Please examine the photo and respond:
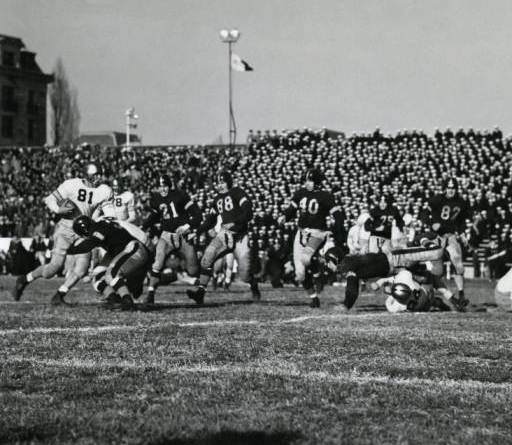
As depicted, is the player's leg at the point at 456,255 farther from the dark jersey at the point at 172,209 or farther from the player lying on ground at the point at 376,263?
the dark jersey at the point at 172,209

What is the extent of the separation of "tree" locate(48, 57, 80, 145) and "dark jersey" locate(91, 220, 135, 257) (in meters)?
57.7

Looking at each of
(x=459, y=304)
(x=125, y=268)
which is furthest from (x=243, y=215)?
(x=459, y=304)

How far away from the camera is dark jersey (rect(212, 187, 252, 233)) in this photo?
1467 cm

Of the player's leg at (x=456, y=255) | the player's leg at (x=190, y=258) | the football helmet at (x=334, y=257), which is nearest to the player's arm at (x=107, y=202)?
the player's leg at (x=190, y=258)

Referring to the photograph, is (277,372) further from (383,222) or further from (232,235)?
(383,222)

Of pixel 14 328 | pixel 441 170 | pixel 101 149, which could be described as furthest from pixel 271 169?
pixel 14 328

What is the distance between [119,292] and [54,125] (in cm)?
5866

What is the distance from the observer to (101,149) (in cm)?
4362

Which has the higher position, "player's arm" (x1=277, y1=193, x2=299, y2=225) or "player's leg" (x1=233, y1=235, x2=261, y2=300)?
"player's arm" (x1=277, y1=193, x2=299, y2=225)

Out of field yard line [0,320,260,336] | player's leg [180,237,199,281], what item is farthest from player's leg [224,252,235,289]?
field yard line [0,320,260,336]

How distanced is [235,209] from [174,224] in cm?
113

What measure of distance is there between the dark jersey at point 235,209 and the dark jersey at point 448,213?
2.86 metres

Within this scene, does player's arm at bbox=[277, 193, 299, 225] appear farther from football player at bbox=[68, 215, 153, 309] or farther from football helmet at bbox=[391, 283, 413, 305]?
football player at bbox=[68, 215, 153, 309]

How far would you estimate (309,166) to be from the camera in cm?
3659
